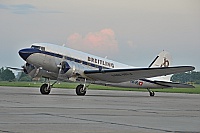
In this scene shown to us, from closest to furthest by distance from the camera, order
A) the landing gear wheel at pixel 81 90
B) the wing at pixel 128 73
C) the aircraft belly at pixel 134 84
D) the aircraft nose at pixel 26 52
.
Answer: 1. the aircraft nose at pixel 26 52
2. the landing gear wheel at pixel 81 90
3. the wing at pixel 128 73
4. the aircraft belly at pixel 134 84

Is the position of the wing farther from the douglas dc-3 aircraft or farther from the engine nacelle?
the engine nacelle

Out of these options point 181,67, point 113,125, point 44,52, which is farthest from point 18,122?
point 181,67

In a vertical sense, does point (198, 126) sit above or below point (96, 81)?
below

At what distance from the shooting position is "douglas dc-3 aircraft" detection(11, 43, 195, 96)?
113ft

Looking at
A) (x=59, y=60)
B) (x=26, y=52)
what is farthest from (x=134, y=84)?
(x=26, y=52)

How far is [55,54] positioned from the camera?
113 feet

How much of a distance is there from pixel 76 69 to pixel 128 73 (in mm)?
3941

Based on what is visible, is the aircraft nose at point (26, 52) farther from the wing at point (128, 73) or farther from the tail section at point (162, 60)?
the tail section at point (162, 60)

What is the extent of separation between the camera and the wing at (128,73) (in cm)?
3603

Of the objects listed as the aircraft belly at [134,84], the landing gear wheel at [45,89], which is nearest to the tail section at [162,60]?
the aircraft belly at [134,84]

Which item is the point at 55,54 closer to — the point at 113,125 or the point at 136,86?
the point at 136,86

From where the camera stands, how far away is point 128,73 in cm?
3703

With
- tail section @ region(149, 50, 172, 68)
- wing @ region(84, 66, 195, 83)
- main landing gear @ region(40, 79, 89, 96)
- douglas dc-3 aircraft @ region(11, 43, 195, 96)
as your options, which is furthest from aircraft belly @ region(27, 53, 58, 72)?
tail section @ region(149, 50, 172, 68)

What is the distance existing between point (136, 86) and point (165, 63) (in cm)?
475
